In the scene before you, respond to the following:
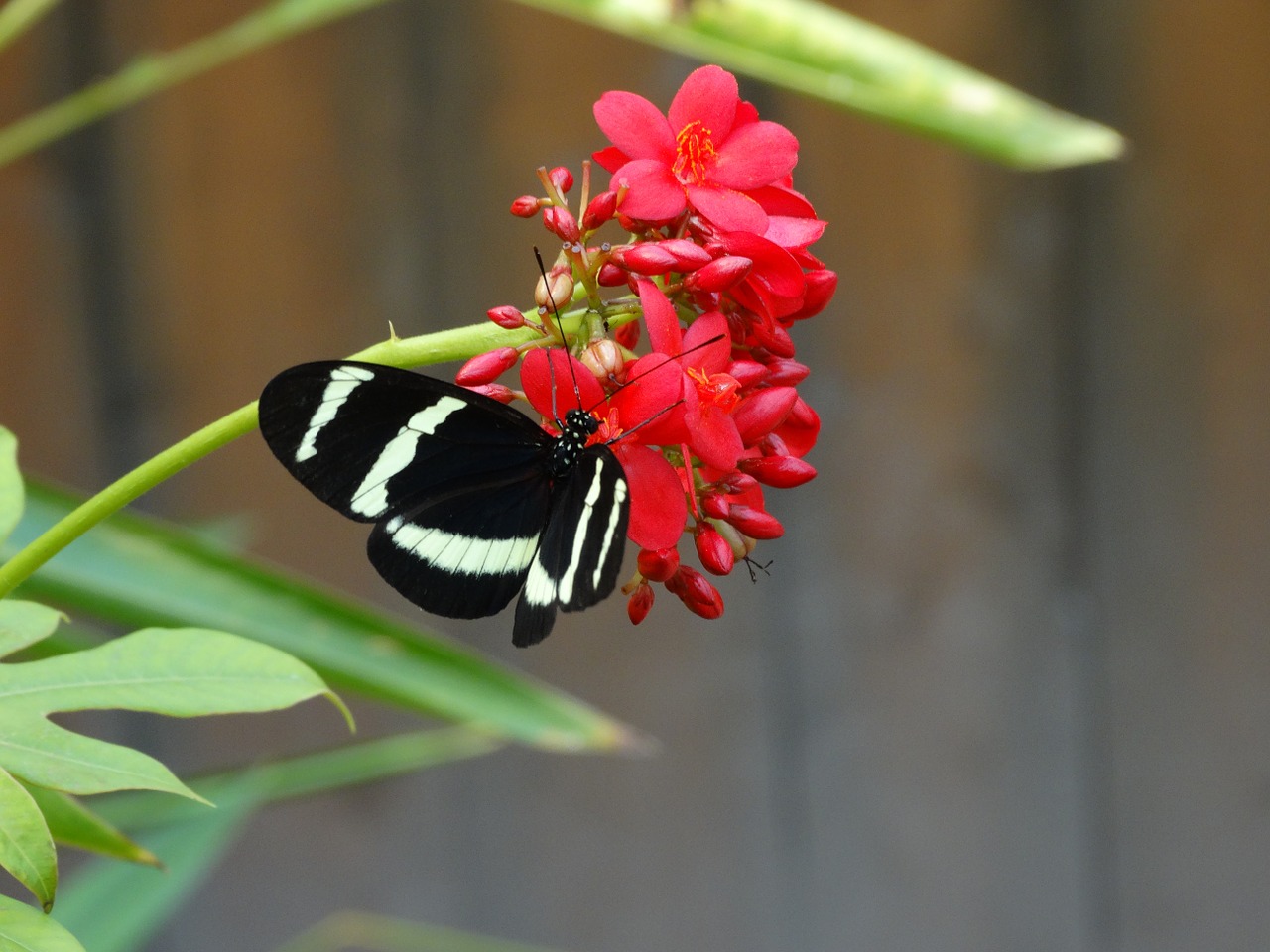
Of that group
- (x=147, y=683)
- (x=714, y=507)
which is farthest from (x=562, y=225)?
(x=147, y=683)

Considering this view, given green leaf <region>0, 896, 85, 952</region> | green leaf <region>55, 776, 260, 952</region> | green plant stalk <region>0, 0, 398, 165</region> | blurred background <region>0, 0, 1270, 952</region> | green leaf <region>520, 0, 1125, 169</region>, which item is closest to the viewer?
green leaf <region>0, 896, 85, 952</region>

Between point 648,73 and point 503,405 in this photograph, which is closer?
point 503,405

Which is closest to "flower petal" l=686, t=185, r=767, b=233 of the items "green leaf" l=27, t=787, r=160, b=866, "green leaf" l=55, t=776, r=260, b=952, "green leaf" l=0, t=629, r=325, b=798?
"green leaf" l=0, t=629, r=325, b=798

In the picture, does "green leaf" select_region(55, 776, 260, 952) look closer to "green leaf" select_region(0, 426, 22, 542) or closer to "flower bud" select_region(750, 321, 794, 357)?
"green leaf" select_region(0, 426, 22, 542)

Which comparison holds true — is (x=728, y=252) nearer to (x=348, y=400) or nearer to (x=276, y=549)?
(x=348, y=400)

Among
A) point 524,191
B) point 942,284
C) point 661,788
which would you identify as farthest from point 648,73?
point 661,788
